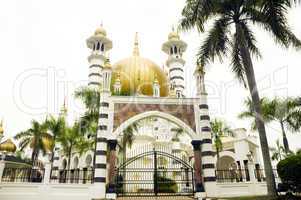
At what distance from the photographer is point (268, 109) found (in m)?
17.5

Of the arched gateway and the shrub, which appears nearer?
the shrub

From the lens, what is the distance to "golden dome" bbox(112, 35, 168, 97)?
30609 millimetres

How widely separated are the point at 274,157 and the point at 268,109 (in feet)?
46.8

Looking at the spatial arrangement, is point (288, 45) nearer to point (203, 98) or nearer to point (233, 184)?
point (203, 98)

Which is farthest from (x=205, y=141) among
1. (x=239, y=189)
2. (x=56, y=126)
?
(x=56, y=126)

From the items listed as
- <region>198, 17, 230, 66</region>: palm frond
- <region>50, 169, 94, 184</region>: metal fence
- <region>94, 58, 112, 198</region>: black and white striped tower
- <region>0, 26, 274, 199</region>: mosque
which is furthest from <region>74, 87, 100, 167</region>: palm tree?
<region>198, 17, 230, 66</region>: palm frond

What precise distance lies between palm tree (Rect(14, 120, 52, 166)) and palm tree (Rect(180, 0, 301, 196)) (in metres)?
16.8

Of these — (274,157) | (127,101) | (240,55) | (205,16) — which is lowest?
(274,157)

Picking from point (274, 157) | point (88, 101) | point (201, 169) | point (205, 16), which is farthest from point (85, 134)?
point (274, 157)

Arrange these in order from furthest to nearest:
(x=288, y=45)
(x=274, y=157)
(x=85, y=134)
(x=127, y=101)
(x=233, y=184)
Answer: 1. (x=274, y=157)
2. (x=85, y=134)
3. (x=127, y=101)
4. (x=233, y=184)
5. (x=288, y=45)

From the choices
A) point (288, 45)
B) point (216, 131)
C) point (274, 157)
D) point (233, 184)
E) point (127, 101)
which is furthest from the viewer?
point (274, 157)

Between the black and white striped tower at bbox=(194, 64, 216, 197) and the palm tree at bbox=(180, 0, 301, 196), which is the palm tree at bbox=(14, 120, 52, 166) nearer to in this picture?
the black and white striped tower at bbox=(194, 64, 216, 197)

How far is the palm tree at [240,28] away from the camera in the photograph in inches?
404

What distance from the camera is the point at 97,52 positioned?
3209 cm
